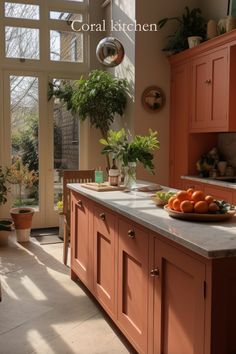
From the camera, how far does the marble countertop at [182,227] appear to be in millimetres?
1631

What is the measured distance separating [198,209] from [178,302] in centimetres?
49

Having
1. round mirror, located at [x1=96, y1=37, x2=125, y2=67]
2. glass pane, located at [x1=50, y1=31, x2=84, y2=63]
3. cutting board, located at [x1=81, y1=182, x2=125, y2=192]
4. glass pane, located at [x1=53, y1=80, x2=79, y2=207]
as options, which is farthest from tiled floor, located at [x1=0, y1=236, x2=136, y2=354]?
glass pane, located at [x1=50, y1=31, x2=84, y2=63]

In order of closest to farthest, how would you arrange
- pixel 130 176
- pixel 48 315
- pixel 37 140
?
pixel 48 315
pixel 130 176
pixel 37 140

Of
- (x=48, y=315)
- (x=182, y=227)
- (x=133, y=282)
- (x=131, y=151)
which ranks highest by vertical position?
(x=131, y=151)

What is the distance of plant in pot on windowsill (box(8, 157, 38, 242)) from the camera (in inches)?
209

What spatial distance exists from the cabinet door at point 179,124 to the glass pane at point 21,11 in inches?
87.9

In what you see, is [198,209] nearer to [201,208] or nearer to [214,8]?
[201,208]

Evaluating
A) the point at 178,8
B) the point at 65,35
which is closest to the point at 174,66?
the point at 178,8

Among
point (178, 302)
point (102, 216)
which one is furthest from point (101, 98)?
point (178, 302)

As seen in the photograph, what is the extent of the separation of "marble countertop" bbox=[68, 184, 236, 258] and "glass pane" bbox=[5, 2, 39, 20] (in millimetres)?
3919

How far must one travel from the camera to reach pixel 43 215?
6.09 meters

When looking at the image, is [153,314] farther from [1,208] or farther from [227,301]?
[1,208]

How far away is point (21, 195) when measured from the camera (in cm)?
596

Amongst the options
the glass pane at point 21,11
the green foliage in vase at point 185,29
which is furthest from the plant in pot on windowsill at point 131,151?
the glass pane at point 21,11
